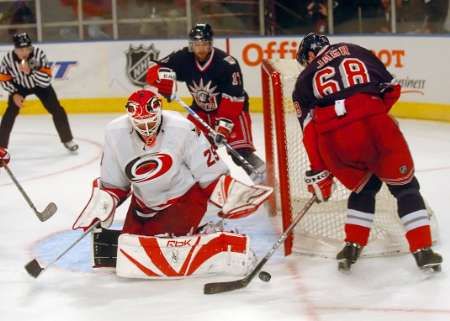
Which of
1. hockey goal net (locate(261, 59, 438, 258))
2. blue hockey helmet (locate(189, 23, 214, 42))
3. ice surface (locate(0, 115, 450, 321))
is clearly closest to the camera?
ice surface (locate(0, 115, 450, 321))

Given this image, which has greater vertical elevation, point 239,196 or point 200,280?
point 239,196

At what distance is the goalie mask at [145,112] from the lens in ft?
12.2

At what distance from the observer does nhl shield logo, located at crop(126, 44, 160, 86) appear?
8711 millimetres

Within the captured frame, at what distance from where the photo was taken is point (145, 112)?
3.72 metres

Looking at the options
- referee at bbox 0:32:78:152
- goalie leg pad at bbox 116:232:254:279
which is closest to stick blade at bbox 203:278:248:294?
goalie leg pad at bbox 116:232:254:279

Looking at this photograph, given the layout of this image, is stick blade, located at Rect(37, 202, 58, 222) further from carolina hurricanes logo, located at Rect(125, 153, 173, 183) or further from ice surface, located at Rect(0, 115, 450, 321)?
carolina hurricanes logo, located at Rect(125, 153, 173, 183)

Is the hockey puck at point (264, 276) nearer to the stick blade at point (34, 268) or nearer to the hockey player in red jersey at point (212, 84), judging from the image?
the stick blade at point (34, 268)

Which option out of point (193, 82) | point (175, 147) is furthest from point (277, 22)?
point (175, 147)

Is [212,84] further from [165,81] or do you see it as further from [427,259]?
[427,259]

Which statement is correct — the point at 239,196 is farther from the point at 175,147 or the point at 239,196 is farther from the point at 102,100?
the point at 102,100

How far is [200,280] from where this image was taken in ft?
12.5

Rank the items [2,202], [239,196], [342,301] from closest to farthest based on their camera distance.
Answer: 1. [342,301]
2. [239,196]
3. [2,202]

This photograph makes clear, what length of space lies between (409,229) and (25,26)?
6.43 metres

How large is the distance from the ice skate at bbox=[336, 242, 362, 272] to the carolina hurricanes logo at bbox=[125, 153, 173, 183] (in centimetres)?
71
